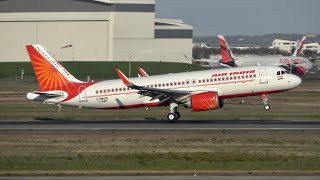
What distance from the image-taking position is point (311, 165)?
33.3m

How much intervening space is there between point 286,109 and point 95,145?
94.9 feet

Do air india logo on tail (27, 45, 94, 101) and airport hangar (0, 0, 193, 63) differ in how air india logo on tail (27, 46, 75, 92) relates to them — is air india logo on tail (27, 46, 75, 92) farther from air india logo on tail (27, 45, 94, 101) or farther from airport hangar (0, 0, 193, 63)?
airport hangar (0, 0, 193, 63)

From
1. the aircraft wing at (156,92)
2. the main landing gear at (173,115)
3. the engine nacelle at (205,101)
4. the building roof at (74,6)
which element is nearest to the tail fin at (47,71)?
the aircraft wing at (156,92)

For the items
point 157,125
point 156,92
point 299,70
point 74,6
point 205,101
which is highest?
point 74,6

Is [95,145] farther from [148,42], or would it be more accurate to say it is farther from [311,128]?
[148,42]

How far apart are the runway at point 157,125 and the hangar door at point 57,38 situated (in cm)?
10116

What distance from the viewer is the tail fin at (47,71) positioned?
55.1m

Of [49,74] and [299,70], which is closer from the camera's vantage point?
[49,74]

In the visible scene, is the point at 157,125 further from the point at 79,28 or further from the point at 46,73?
the point at 79,28

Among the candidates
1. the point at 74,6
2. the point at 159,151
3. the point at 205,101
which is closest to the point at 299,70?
the point at 74,6

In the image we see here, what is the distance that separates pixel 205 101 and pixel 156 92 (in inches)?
125

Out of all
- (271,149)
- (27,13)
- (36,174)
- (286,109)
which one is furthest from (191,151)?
(27,13)

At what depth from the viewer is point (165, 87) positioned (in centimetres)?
5441

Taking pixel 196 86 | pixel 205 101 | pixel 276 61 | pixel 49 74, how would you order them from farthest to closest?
pixel 276 61 → pixel 49 74 → pixel 196 86 → pixel 205 101
